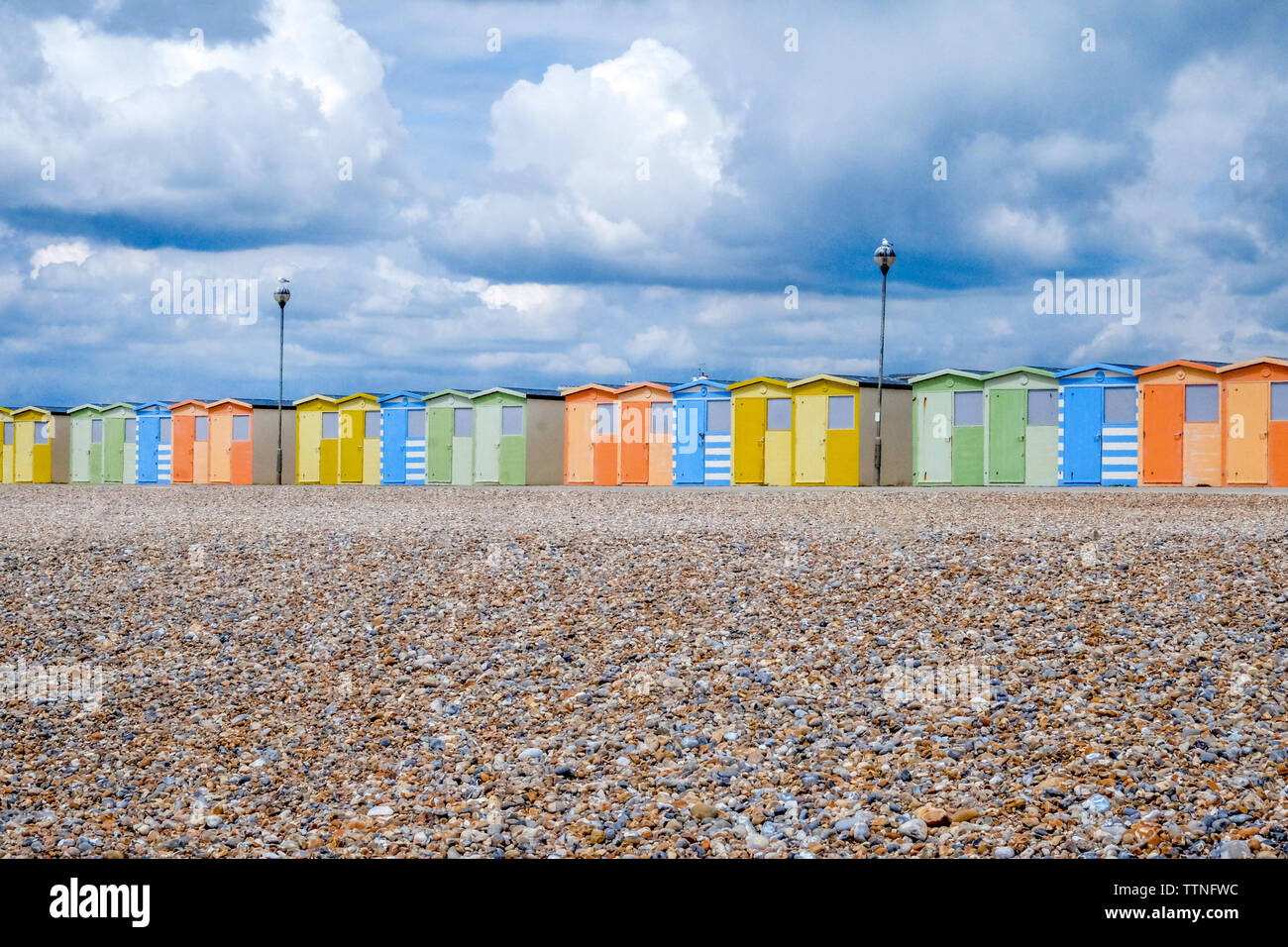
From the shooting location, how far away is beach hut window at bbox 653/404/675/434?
23.8 meters

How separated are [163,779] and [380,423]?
70.7ft

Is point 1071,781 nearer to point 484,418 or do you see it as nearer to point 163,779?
point 163,779

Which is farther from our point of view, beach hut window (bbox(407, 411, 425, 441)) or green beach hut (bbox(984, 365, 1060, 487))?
beach hut window (bbox(407, 411, 425, 441))

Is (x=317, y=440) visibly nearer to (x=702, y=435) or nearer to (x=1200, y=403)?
(x=702, y=435)

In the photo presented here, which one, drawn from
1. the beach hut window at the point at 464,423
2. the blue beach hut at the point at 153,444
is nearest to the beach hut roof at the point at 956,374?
the beach hut window at the point at 464,423

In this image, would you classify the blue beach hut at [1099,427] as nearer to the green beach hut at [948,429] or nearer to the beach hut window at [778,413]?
the green beach hut at [948,429]

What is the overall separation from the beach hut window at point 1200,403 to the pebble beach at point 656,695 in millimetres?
9836

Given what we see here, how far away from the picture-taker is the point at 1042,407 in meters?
20.8

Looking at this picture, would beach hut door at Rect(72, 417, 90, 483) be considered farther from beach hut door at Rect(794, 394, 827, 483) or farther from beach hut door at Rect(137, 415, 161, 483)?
beach hut door at Rect(794, 394, 827, 483)

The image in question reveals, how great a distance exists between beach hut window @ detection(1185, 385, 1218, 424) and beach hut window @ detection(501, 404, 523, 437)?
1304 cm

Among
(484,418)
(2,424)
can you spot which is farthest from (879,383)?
(2,424)

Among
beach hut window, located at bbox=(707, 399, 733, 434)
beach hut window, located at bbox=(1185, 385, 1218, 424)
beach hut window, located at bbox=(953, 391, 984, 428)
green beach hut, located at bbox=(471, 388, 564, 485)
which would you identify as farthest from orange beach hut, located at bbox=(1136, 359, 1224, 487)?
green beach hut, located at bbox=(471, 388, 564, 485)

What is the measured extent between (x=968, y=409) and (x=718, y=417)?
15.7ft

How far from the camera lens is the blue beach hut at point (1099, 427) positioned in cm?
2014
